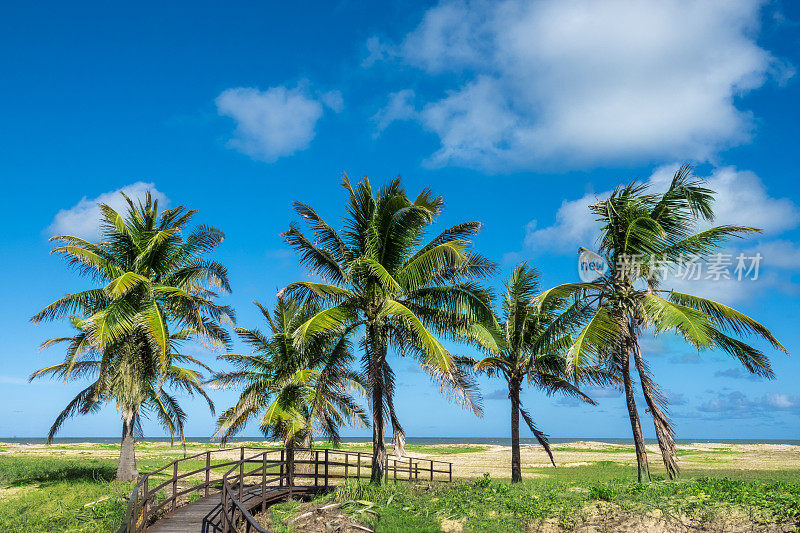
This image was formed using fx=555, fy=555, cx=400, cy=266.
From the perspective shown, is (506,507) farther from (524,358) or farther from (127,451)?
(127,451)

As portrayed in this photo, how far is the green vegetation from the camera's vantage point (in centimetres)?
1160

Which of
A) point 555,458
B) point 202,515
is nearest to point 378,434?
point 202,515

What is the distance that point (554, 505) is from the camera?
13.7 meters

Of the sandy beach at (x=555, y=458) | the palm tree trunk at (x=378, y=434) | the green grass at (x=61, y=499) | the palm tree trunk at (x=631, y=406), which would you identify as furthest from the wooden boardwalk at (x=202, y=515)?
the sandy beach at (x=555, y=458)

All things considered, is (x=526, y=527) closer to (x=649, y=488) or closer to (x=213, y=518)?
(x=649, y=488)

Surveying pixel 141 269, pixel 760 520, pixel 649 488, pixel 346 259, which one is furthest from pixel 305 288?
pixel 760 520

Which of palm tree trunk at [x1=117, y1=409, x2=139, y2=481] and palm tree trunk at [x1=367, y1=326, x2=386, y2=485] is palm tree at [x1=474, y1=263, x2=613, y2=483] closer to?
palm tree trunk at [x1=367, y1=326, x2=386, y2=485]

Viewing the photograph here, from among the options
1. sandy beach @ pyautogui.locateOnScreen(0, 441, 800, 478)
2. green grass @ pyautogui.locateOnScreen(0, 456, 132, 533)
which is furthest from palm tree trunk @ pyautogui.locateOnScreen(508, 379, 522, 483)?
green grass @ pyautogui.locateOnScreen(0, 456, 132, 533)

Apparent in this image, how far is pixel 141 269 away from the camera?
70.9ft

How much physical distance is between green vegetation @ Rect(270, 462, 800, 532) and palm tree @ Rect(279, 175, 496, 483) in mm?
2193

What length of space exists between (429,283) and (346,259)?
287cm

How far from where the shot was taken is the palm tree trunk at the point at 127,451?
22.1 meters

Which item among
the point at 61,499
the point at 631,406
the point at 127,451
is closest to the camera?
the point at 631,406

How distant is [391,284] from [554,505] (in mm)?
7321
